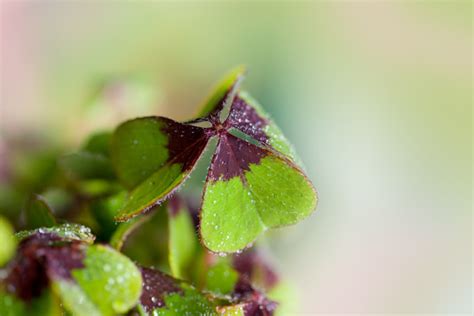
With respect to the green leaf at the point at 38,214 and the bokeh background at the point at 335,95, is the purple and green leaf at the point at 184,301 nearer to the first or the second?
the green leaf at the point at 38,214

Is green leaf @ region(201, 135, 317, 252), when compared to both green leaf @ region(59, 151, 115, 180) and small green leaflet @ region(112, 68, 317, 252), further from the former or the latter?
green leaf @ region(59, 151, 115, 180)

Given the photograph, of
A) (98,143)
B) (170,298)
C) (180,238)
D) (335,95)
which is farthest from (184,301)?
(335,95)

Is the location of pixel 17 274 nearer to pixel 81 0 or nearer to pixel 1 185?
pixel 1 185

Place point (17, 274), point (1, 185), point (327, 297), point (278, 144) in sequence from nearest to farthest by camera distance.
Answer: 1. point (17, 274)
2. point (278, 144)
3. point (1, 185)
4. point (327, 297)

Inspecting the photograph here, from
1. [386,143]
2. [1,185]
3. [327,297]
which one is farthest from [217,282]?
[386,143]

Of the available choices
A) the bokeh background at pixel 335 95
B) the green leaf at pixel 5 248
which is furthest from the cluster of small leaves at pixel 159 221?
the bokeh background at pixel 335 95

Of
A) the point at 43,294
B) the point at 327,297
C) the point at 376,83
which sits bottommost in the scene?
the point at 43,294
